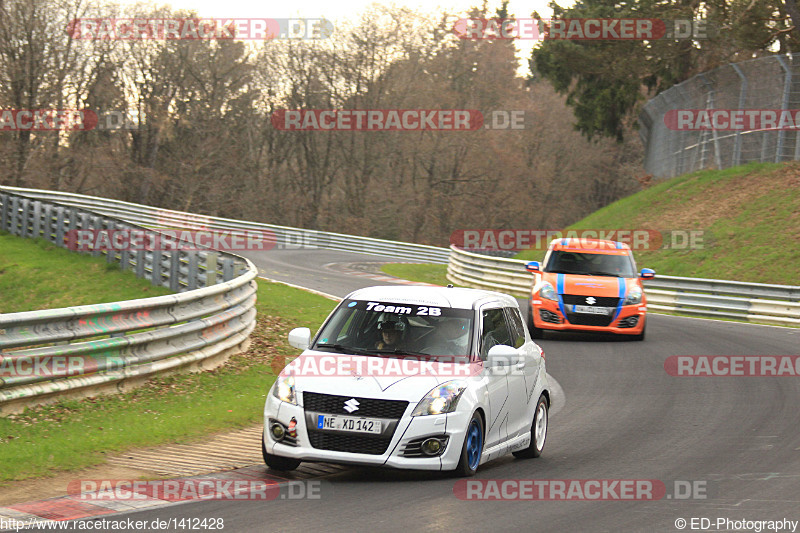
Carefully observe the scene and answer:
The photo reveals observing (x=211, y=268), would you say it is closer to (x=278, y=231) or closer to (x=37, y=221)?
(x=37, y=221)

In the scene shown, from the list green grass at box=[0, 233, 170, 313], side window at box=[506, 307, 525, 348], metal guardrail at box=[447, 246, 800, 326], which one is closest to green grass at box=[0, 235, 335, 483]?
side window at box=[506, 307, 525, 348]

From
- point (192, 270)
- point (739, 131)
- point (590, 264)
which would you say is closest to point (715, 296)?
point (590, 264)

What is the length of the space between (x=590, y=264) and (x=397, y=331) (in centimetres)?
1066

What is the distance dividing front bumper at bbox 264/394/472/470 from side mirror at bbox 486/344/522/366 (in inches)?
→ 31.0

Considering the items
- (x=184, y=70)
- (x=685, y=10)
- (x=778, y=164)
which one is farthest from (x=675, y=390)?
(x=184, y=70)

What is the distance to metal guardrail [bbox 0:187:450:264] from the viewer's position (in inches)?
1763

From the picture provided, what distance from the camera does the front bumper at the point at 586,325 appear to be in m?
18.1

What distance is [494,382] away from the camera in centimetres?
845

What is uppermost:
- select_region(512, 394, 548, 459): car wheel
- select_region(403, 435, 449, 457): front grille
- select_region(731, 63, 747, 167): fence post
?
select_region(731, 63, 747, 167): fence post

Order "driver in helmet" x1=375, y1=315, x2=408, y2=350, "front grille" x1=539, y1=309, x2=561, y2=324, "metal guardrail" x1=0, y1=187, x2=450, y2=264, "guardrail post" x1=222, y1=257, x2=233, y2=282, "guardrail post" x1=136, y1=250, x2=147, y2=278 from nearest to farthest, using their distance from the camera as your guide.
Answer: "driver in helmet" x1=375, y1=315, x2=408, y2=350 < "guardrail post" x1=222, y1=257, x2=233, y2=282 < "front grille" x1=539, y1=309, x2=561, y2=324 < "guardrail post" x1=136, y1=250, x2=147, y2=278 < "metal guardrail" x1=0, y1=187, x2=450, y2=264

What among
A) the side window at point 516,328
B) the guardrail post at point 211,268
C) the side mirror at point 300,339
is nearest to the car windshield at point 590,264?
the guardrail post at point 211,268

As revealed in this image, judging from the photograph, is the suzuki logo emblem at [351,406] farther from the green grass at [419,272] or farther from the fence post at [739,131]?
the fence post at [739,131]

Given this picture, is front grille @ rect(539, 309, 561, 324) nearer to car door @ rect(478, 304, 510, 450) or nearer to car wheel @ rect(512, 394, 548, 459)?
car wheel @ rect(512, 394, 548, 459)

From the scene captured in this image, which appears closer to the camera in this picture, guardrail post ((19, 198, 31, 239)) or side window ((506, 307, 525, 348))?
side window ((506, 307, 525, 348))
